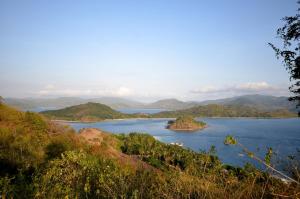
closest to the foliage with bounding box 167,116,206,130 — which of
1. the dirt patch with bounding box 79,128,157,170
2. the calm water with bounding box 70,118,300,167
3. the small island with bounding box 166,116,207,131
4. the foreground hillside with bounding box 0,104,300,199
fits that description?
the small island with bounding box 166,116,207,131

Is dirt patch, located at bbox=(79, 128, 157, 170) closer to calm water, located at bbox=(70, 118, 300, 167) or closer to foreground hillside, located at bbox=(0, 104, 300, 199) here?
foreground hillside, located at bbox=(0, 104, 300, 199)

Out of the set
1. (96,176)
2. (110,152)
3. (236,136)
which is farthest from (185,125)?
(96,176)

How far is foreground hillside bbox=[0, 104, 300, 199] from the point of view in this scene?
2801 millimetres

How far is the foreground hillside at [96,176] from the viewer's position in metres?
2.80

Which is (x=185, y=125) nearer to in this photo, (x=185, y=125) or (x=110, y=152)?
(x=185, y=125)

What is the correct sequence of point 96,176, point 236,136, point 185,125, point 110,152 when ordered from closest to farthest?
1. point 96,176
2. point 110,152
3. point 236,136
4. point 185,125

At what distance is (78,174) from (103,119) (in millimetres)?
198063

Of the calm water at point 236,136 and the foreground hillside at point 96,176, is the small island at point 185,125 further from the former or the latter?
the foreground hillside at point 96,176

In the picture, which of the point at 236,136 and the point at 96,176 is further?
the point at 236,136

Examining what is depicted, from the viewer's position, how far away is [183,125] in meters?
147

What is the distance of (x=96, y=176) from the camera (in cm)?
509

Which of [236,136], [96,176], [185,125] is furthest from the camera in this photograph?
[185,125]

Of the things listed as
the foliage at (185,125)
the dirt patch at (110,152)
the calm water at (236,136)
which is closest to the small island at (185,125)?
the foliage at (185,125)

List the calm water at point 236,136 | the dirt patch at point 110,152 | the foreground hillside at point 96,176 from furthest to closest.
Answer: the calm water at point 236,136 → the dirt patch at point 110,152 → the foreground hillside at point 96,176
